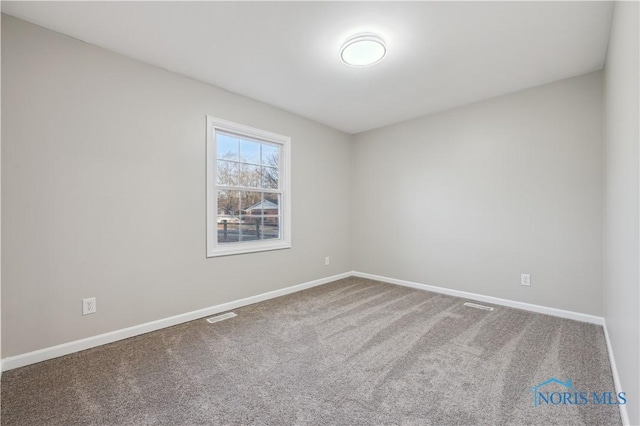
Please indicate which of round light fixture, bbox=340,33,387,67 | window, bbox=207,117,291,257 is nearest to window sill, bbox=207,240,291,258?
window, bbox=207,117,291,257

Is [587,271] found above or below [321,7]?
below

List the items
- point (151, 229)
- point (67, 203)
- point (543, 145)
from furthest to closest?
point (543, 145)
point (151, 229)
point (67, 203)

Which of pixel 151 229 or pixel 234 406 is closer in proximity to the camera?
pixel 234 406

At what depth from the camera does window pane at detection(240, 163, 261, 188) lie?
3402mm

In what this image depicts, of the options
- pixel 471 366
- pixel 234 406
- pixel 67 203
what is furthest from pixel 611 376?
pixel 67 203

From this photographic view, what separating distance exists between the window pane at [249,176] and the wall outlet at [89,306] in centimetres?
179

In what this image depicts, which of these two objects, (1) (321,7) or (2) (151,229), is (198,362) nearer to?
(2) (151,229)

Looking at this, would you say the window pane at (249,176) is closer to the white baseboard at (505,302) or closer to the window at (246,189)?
the window at (246,189)

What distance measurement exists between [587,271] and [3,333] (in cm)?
491

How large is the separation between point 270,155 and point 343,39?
6.01 ft

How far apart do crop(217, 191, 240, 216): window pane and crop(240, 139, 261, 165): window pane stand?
0.45 m

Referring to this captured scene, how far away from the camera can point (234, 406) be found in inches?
62.2

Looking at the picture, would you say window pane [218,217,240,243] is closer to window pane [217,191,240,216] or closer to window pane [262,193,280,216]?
window pane [217,191,240,216]

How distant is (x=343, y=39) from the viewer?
2221mm
